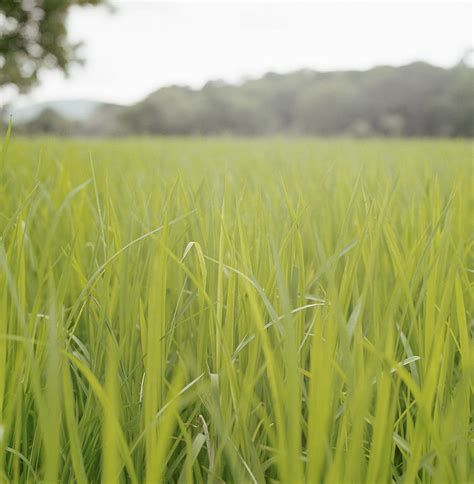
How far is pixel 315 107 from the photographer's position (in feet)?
81.7

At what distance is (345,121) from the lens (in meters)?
24.2

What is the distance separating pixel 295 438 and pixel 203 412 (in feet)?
0.77

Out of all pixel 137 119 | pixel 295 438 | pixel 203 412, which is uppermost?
pixel 137 119

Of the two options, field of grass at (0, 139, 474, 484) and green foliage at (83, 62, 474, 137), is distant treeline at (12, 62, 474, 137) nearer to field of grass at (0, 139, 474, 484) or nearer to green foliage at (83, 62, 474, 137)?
green foliage at (83, 62, 474, 137)

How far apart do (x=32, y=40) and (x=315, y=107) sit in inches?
654

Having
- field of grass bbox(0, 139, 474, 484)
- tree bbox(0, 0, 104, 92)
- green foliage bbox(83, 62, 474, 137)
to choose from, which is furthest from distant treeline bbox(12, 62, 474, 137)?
field of grass bbox(0, 139, 474, 484)

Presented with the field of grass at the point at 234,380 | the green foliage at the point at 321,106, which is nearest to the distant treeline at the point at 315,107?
the green foliage at the point at 321,106

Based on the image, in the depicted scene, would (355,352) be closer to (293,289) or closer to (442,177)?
(293,289)

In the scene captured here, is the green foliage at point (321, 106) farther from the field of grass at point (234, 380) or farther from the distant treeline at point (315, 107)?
the field of grass at point (234, 380)

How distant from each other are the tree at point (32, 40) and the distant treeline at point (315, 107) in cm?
1062

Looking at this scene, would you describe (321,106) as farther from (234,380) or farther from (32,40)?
(234,380)

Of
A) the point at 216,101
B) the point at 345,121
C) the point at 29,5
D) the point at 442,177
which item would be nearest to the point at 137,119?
the point at 216,101

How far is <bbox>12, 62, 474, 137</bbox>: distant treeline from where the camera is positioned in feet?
74.1

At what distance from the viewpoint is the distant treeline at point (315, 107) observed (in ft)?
74.1
